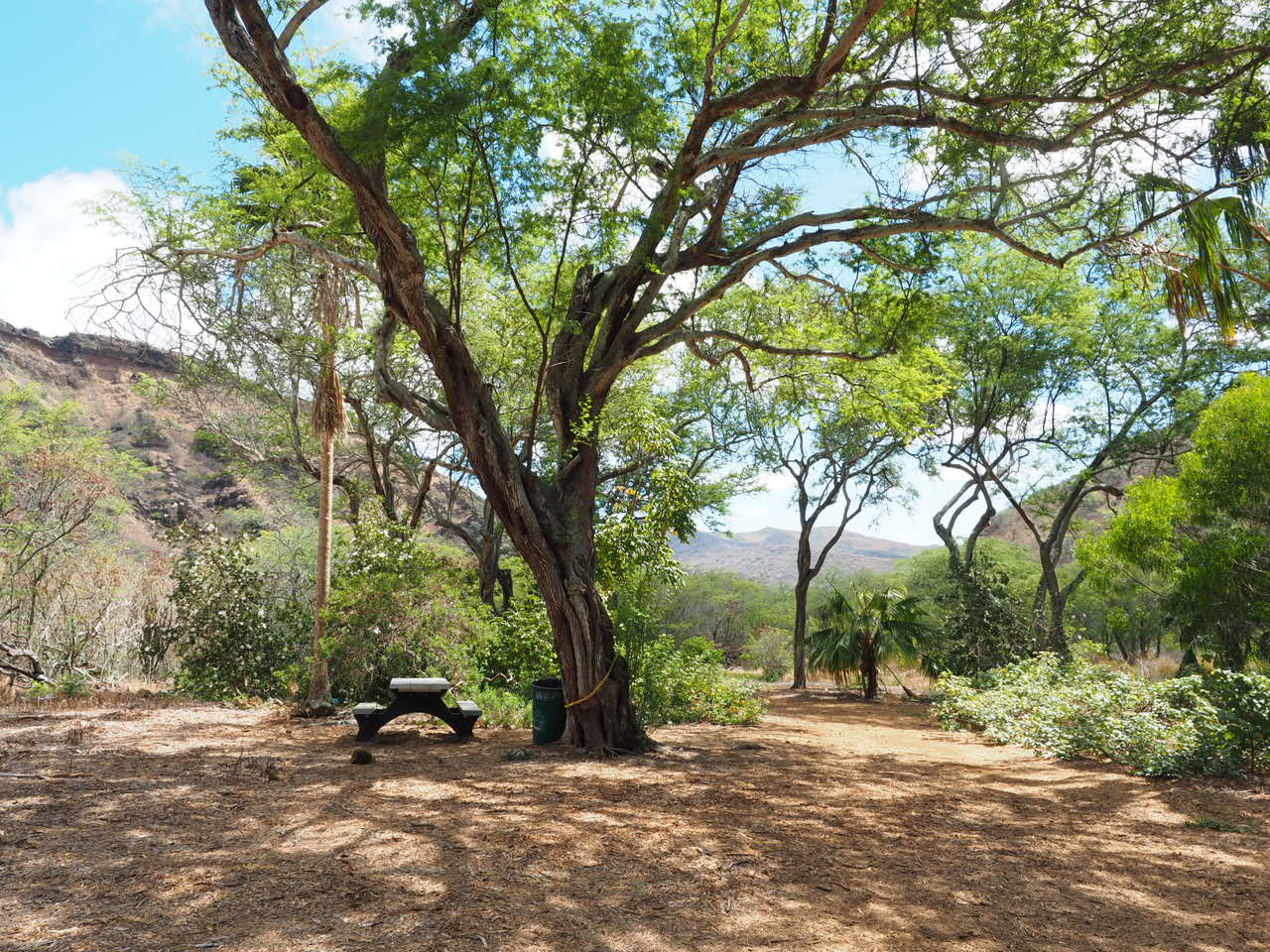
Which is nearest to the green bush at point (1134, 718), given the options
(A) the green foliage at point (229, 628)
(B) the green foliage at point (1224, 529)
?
(B) the green foliage at point (1224, 529)

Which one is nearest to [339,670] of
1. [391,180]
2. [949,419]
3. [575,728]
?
[575,728]

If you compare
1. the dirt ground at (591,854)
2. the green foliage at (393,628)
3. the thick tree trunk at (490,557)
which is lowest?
the dirt ground at (591,854)

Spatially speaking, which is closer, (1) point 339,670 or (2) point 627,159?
(2) point 627,159

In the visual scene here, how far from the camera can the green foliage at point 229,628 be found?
404 inches

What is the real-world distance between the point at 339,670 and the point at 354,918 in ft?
22.8

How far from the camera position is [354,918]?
277 cm

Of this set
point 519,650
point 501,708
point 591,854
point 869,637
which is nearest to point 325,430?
point 519,650

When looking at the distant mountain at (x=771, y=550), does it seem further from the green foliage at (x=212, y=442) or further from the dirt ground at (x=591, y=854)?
the dirt ground at (x=591, y=854)

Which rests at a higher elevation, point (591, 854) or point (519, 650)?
point (519, 650)

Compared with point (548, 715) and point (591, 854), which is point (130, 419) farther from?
point (591, 854)

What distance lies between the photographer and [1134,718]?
6895mm

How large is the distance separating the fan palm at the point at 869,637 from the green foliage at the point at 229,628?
1040 cm

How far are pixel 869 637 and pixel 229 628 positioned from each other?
1191cm

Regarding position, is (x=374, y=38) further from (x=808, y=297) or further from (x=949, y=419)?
(x=949, y=419)
